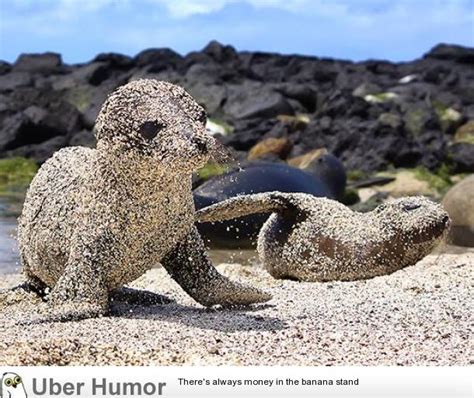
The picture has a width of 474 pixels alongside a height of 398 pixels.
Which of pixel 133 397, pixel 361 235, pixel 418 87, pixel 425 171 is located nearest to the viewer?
pixel 133 397

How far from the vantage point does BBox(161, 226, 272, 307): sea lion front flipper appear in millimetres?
5602

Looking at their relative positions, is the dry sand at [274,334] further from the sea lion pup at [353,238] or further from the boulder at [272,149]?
the boulder at [272,149]

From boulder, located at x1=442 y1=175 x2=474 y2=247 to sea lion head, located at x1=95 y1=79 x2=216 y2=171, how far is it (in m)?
5.37

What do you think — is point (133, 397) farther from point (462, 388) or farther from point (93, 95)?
point (93, 95)

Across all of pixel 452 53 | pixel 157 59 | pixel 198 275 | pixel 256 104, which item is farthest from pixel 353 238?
pixel 452 53

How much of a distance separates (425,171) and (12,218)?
396 inches

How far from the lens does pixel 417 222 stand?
7191 millimetres

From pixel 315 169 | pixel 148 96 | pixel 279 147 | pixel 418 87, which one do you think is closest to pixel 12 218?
pixel 315 169

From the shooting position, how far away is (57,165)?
19.0 ft

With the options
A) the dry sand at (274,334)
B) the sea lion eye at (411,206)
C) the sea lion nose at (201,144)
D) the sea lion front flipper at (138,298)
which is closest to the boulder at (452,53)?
the sea lion eye at (411,206)

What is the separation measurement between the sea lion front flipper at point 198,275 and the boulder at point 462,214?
4818 millimetres

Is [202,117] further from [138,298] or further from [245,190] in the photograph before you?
[245,190]

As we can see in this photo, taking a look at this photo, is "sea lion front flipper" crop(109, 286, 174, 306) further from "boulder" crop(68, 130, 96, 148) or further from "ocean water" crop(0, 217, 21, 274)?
"boulder" crop(68, 130, 96, 148)

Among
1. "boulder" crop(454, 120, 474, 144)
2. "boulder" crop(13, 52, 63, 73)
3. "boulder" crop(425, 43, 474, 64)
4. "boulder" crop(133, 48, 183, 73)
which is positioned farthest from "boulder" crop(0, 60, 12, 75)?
"boulder" crop(425, 43, 474, 64)
